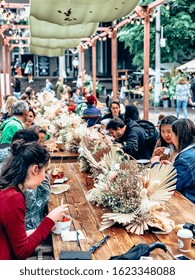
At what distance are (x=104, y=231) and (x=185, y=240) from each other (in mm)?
552

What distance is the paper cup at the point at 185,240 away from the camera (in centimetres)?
242

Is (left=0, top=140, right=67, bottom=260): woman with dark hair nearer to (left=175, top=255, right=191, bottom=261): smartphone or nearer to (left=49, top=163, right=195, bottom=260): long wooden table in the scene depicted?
(left=49, top=163, right=195, bottom=260): long wooden table

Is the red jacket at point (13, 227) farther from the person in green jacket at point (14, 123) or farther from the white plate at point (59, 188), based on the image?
the person in green jacket at point (14, 123)

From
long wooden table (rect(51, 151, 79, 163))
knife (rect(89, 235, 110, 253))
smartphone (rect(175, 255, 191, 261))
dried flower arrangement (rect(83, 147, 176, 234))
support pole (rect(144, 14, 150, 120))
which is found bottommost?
smartphone (rect(175, 255, 191, 261))

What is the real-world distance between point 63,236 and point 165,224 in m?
0.63

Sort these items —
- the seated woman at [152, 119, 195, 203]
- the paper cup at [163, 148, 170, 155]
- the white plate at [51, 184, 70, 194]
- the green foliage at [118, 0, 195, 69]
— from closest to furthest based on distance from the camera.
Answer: the seated woman at [152, 119, 195, 203] < the white plate at [51, 184, 70, 194] < the paper cup at [163, 148, 170, 155] < the green foliage at [118, 0, 195, 69]

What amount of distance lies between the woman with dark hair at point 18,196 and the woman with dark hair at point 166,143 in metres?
1.99

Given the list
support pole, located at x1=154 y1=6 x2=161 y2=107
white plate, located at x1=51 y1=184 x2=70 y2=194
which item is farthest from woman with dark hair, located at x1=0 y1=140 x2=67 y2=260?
support pole, located at x1=154 y1=6 x2=161 y2=107

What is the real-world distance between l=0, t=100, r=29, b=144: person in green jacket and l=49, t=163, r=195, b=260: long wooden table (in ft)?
4.36

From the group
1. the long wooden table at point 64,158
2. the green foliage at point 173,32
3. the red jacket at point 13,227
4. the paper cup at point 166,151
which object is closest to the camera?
the red jacket at point 13,227

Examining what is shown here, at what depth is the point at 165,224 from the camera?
273 cm

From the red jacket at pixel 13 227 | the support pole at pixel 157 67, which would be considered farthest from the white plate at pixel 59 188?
the support pole at pixel 157 67

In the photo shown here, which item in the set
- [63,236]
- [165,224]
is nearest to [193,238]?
[165,224]

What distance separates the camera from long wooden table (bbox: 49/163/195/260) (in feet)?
8.07
